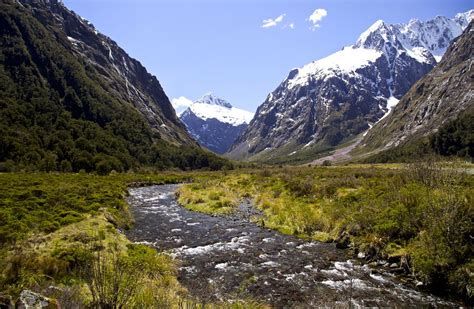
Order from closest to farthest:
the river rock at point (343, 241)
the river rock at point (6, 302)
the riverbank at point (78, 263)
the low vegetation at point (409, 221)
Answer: the river rock at point (6, 302)
the riverbank at point (78, 263)
the low vegetation at point (409, 221)
the river rock at point (343, 241)

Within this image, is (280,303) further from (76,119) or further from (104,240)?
(76,119)

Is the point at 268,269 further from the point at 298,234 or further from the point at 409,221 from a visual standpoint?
the point at 409,221

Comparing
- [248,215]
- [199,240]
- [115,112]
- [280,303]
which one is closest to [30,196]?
[199,240]

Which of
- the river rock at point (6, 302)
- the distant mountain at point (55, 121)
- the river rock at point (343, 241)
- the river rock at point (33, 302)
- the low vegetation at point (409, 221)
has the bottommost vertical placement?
the river rock at point (343, 241)

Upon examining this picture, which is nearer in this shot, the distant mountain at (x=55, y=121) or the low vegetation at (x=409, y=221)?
the low vegetation at (x=409, y=221)

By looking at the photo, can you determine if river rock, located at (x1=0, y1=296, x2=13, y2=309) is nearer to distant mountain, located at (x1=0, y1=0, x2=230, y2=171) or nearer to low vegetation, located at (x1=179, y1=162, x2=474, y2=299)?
low vegetation, located at (x1=179, y1=162, x2=474, y2=299)

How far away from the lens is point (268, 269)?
21.0 metres

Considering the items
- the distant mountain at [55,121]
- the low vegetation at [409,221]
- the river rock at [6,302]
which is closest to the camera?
the river rock at [6,302]

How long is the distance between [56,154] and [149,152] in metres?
65.8

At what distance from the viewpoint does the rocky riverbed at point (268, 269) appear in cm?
1662

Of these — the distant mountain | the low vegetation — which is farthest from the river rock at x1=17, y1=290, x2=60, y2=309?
the distant mountain

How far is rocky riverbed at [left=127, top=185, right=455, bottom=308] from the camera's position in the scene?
655 inches

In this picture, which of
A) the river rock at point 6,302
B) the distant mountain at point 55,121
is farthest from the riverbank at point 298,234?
the distant mountain at point 55,121

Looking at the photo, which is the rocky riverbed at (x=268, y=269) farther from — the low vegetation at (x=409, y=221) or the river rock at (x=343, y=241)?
the low vegetation at (x=409, y=221)
